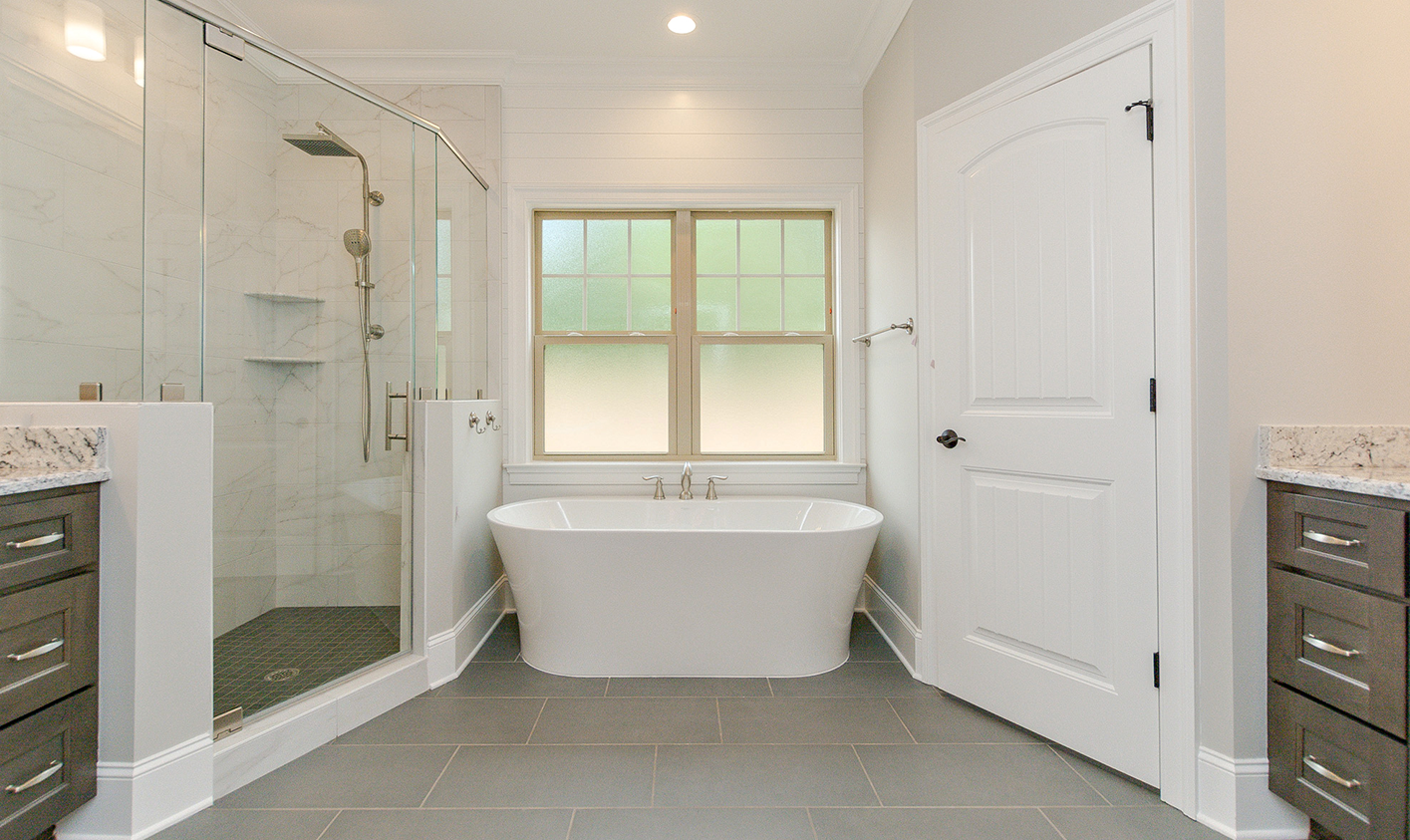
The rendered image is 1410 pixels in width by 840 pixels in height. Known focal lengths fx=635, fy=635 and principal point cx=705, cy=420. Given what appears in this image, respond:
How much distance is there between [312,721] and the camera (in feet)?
5.99

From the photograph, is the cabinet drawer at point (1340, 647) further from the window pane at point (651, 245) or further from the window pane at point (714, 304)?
the window pane at point (651, 245)

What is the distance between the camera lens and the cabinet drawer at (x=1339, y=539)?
1.21 meters

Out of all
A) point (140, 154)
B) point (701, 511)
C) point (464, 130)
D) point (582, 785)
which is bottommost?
point (582, 785)

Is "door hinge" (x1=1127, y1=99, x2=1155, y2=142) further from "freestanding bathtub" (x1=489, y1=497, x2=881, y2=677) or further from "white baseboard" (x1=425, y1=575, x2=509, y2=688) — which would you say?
"white baseboard" (x1=425, y1=575, x2=509, y2=688)

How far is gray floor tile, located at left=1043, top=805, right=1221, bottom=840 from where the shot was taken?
1.46 meters

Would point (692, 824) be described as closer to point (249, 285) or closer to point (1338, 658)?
point (1338, 658)

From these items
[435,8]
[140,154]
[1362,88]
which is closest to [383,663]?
[140,154]

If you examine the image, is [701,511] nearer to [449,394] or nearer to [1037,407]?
[449,394]

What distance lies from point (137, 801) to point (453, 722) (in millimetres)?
750

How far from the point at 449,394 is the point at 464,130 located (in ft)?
4.50

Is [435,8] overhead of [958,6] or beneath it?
overhead

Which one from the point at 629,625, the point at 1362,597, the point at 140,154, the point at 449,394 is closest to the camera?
the point at 1362,597

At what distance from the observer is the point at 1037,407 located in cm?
189

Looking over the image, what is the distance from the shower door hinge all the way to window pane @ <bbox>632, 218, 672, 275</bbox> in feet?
5.64
